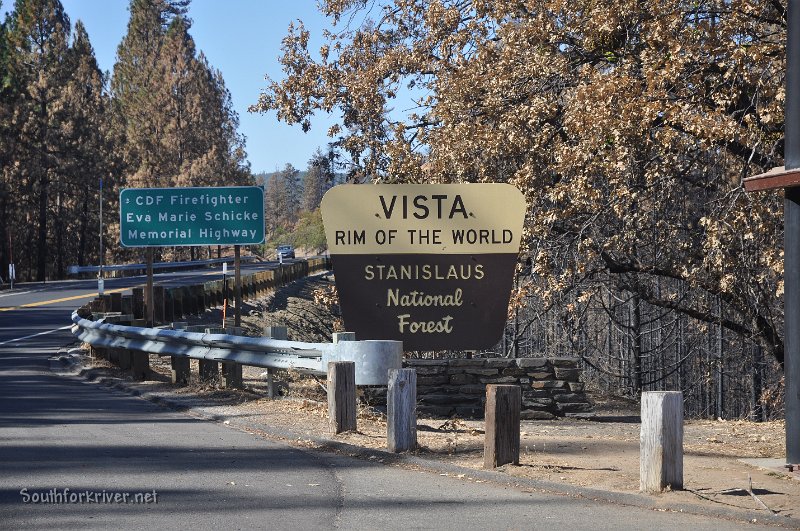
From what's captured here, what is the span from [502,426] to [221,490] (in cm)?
239

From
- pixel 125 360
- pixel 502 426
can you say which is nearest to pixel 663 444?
pixel 502 426

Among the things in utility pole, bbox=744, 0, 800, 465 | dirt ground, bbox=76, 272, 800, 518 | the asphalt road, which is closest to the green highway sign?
dirt ground, bbox=76, 272, 800, 518

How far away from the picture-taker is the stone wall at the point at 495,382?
518 inches

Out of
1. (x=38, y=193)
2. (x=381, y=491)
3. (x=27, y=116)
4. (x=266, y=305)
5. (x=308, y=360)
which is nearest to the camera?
(x=381, y=491)

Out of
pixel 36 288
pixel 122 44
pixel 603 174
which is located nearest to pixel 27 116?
pixel 36 288

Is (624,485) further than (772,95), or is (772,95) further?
(772,95)

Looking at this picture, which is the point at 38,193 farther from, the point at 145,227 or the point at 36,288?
the point at 145,227

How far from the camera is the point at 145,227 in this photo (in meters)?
18.3

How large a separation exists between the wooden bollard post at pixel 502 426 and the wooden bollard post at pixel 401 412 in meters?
0.95

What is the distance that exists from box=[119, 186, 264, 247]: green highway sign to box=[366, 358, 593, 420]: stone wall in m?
5.40

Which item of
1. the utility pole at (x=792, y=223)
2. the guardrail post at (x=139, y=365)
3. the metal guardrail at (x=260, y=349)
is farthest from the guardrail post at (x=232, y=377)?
the utility pole at (x=792, y=223)

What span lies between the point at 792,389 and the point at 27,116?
190 feet

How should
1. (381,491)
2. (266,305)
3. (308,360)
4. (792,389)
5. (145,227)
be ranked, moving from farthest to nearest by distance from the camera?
(266,305) < (145,227) < (308,360) < (792,389) < (381,491)

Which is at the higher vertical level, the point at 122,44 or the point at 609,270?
the point at 122,44
